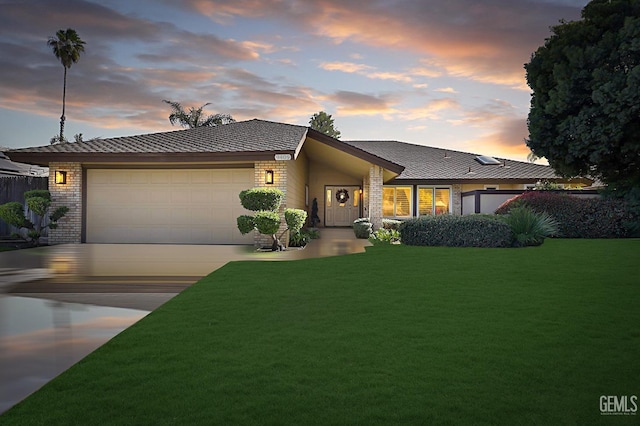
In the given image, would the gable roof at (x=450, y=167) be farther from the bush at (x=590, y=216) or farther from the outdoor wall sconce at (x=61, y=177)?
the outdoor wall sconce at (x=61, y=177)

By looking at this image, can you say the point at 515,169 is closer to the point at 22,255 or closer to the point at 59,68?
the point at 22,255

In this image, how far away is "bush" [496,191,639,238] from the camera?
599 inches

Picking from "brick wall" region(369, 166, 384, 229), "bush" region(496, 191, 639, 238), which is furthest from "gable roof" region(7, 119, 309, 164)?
"bush" region(496, 191, 639, 238)

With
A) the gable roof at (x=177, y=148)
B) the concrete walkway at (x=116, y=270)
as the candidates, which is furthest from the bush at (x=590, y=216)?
the gable roof at (x=177, y=148)

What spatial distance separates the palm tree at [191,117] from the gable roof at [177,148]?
65.8ft

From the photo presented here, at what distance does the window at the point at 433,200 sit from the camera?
2509 cm

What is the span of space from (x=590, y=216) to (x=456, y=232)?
5.20 meters

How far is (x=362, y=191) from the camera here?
25.2m

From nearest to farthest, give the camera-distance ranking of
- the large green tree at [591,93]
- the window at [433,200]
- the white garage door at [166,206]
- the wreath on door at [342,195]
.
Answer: the large green tree at [591,93]
the white garage door at [166,206]
the window at [433,200]
the wreath on door at [342,195]

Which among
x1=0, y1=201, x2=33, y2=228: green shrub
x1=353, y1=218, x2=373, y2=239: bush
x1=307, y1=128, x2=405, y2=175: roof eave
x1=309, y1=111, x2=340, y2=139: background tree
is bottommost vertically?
x1=353, y1=218, x2=373, y2=239: bush

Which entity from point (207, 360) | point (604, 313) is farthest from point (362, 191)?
point (207, 360)

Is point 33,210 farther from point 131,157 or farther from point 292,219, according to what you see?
point 292,219

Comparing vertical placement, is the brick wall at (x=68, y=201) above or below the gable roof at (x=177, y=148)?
below

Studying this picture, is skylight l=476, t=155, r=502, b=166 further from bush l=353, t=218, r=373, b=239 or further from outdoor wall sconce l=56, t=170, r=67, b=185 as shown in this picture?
outdoor wall sconce l=56, t=170, r=67, b=185
